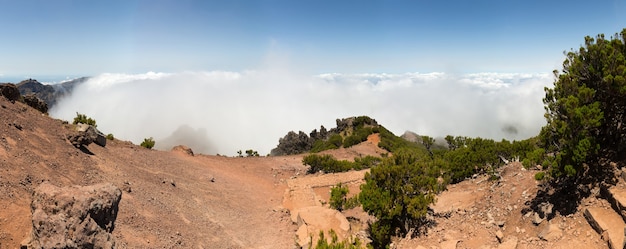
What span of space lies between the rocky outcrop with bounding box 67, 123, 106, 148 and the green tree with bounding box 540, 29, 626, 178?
25.7m

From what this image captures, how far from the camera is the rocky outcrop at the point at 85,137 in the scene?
20827mm

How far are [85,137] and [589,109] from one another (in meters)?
26.6

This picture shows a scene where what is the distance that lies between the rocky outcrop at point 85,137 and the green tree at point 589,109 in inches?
1013

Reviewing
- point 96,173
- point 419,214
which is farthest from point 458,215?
point 96,173

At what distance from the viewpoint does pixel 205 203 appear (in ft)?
70.5

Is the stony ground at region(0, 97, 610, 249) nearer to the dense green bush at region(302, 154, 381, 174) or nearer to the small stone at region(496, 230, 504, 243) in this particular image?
the small stone at region(496, 230, 504, 243)

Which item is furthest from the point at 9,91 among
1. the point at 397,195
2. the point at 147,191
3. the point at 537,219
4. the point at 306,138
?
the point at 306,138

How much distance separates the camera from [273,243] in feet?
59.8

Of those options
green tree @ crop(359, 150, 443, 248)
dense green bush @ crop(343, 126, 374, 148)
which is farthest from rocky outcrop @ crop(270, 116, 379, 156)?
green tree @ crop(359, 150, 443, 248)

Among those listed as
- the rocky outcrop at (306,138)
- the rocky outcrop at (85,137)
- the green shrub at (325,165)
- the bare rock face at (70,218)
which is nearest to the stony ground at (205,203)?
the rocky outcrop at (85,137)

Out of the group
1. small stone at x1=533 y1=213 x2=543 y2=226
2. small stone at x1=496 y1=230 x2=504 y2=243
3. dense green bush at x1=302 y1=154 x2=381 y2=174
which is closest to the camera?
small stone at x1=533 y1=213 x2=543 y2=226

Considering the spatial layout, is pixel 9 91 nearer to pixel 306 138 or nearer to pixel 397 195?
pixel 397 195

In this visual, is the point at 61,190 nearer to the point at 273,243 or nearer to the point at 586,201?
the point at 273,243

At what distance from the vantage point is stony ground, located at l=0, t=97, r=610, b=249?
42.2 feet
